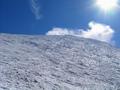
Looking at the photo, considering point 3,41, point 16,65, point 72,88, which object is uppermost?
point 3,41

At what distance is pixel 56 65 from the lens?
13.2m

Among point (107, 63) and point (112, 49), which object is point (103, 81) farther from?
point (112, 49)

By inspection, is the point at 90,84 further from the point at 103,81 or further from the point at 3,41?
the point at 3,41

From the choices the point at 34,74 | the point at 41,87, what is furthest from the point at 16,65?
the point at 41,87

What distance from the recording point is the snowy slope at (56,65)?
10367 millimetres

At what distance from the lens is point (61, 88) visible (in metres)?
10.2

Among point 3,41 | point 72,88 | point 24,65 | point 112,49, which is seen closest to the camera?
point 72,88

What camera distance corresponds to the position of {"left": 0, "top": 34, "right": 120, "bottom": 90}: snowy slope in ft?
34.0

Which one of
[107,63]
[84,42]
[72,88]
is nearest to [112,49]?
[84,42]

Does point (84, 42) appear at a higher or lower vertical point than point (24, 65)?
higher

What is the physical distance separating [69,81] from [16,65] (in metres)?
2.57

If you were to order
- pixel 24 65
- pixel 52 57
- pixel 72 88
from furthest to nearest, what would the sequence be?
pixel 52 57, pixel 24 65, pixel 72 88

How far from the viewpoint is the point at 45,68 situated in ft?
40.4

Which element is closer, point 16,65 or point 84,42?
point 16,65
